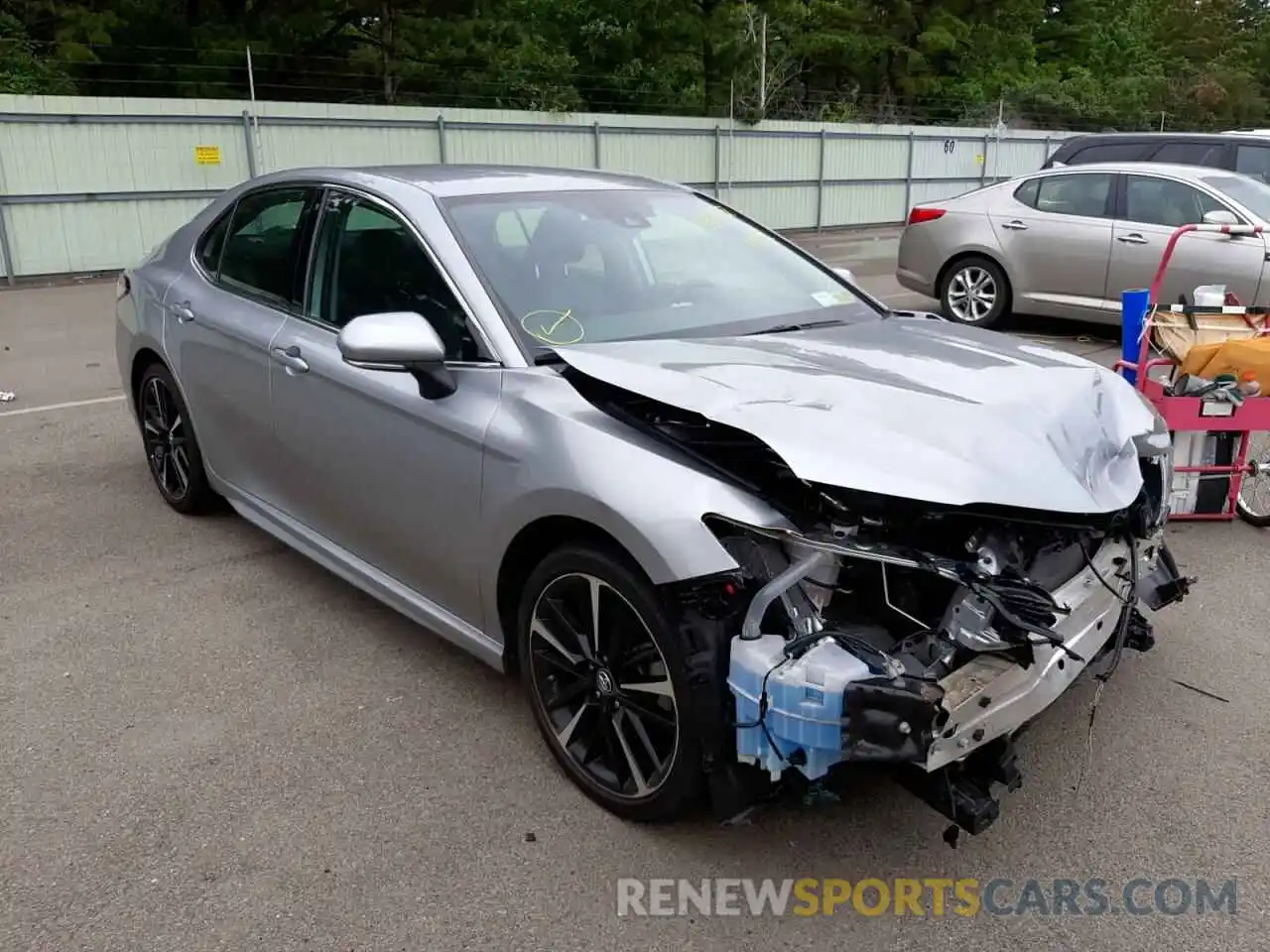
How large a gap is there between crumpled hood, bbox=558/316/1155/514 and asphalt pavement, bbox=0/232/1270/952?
87 centimetres

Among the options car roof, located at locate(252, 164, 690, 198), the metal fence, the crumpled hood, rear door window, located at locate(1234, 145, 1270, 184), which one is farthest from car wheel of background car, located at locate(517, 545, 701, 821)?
rear door window, located at locate(1234, 145, 1270, 184)

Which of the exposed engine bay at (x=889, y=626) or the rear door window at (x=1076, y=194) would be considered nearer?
the exposed engine bay at (x=889, y=626)

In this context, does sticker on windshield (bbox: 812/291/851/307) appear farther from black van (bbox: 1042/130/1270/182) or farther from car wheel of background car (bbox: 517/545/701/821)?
black van (bbox: 1042/130/1270/182)

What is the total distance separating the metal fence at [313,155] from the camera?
1416cm

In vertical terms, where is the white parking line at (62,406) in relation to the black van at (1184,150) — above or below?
below

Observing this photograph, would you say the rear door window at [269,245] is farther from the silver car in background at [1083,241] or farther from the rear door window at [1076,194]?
the rear door window at [1076,194]

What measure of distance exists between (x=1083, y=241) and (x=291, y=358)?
7.75 metres

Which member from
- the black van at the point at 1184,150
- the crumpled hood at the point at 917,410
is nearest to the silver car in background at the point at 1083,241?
the black van at the point at 1184,150

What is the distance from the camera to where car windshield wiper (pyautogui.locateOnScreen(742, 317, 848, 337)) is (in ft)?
12.0

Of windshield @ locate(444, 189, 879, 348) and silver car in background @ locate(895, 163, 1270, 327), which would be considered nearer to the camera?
windshield @ locate(444, 189, 879, 348)

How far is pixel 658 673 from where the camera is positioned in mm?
2748

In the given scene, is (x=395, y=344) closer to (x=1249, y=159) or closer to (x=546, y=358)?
(x=546, y=358)

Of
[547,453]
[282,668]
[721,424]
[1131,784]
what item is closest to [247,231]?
[282,668]

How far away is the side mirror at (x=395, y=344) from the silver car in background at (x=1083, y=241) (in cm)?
736
